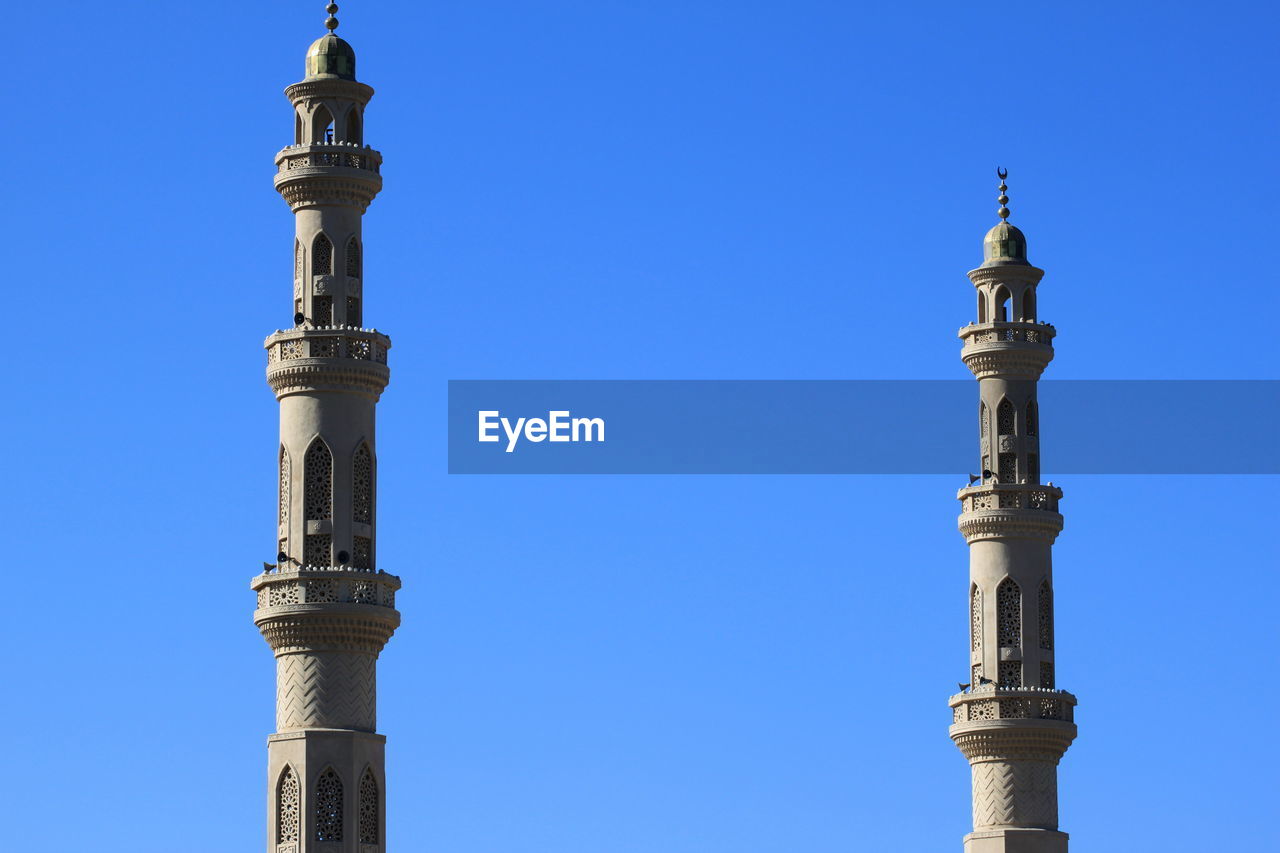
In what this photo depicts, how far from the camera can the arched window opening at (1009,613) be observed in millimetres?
71375

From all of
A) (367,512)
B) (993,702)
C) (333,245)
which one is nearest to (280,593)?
(367,512)

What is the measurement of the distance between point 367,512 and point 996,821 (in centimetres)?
1737

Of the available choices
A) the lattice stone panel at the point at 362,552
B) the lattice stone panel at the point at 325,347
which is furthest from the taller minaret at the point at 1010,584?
the lattice stone panel at the point at 325,347

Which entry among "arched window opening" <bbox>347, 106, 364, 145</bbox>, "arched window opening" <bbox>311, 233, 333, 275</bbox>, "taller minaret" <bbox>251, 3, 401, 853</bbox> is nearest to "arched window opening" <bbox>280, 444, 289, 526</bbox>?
"taller minaret" <bbox>251, 3, 401, 853</bbox>

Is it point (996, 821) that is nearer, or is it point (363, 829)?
point (363, 829)

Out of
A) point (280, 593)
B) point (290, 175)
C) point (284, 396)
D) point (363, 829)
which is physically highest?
point (290, 175)

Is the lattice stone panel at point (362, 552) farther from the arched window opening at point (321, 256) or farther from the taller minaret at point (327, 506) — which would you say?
the arched window opening at point (321, 256)

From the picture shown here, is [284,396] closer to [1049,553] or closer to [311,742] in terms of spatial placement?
[311,742]

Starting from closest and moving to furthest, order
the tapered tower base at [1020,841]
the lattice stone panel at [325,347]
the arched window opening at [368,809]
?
1. the arched window opening at [368,809]
2. the lattice stone panel at [325,347]
3. the tapered tower base at [1020,841]

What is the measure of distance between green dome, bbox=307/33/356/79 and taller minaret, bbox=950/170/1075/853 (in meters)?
17.8

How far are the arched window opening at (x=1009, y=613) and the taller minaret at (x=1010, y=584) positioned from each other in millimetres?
23

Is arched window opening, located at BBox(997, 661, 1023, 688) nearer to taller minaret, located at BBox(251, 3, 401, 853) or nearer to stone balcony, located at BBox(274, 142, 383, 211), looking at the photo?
taller minaret, located at BBox(251, 3, 401, 853)

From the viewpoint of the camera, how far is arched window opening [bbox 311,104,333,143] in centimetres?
6372

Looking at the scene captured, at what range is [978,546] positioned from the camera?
72.3 meters
